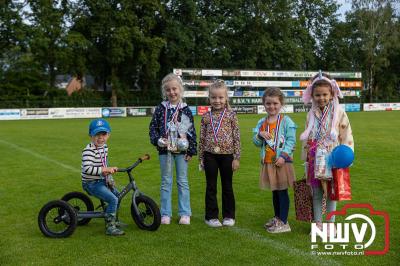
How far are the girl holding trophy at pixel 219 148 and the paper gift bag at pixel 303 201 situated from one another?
776mm

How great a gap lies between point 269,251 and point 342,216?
5.42 feet

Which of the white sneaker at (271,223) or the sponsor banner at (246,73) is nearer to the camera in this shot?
the white sneaker at (271,223)

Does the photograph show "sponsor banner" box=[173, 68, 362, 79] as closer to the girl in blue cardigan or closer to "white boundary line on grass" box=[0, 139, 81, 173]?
"white boundary line on grass" box=[0, 139, 81, 173]

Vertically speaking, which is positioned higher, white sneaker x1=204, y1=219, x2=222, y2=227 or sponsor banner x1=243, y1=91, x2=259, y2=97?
sponsor banner x1=243, y1=91, x2=259, y2=97

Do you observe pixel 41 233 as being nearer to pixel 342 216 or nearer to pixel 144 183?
pixel 144 183

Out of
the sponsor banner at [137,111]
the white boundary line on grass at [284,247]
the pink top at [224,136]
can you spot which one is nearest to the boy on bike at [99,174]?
the pink top at [224,136]

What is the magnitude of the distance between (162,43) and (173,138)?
137ft

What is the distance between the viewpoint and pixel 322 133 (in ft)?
15.6

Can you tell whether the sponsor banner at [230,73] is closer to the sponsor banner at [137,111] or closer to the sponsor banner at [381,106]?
the sponsor banner at [137,111]

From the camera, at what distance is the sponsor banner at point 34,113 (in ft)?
120

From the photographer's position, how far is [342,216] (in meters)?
5.73

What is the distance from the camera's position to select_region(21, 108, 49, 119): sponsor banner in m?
36.5

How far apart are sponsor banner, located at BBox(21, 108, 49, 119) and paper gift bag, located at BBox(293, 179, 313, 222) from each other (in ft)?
113

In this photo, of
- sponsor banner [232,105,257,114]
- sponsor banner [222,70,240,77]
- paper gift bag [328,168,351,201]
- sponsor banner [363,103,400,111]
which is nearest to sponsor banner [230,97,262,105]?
sponsor banner [232,105,257,114]
